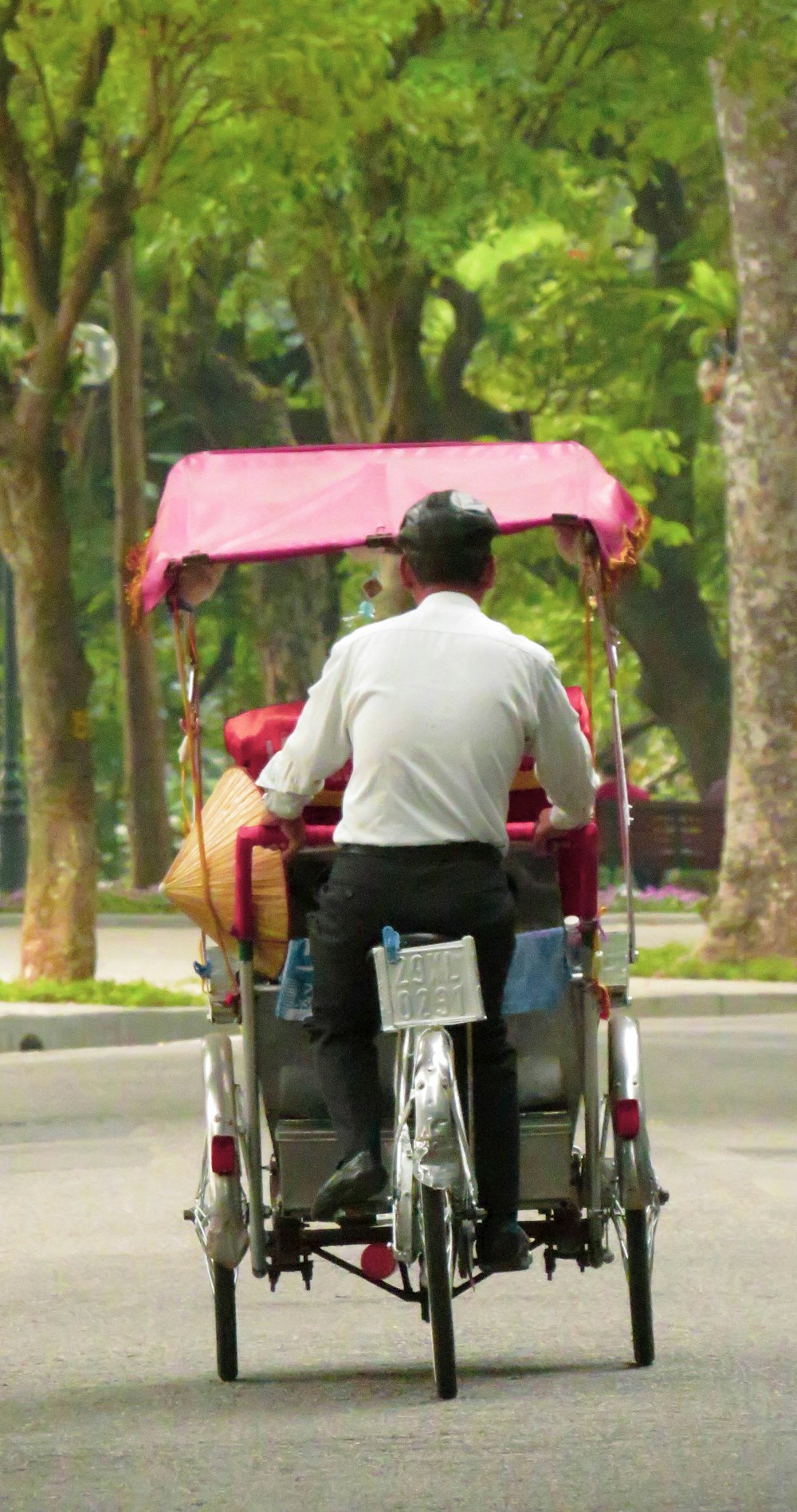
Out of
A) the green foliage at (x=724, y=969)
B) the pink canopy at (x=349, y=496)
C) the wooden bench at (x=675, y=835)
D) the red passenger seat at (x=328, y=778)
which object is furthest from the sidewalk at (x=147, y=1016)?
the wooden bench at (x=675, y=835)

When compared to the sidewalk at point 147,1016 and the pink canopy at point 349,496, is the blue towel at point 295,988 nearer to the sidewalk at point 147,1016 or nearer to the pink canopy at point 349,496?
the pink canopy at point 349,496

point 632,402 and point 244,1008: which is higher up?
point 632,402

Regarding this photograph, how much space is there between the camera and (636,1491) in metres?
5.66

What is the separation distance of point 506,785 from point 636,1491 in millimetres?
1723

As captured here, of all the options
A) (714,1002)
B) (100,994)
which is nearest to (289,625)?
(714,1002)

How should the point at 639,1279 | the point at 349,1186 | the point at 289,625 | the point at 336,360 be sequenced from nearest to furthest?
the point at 349,1186
the point at 639,1279
the point at 336,360
the point at 289,625

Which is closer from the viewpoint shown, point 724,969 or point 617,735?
point 617,735

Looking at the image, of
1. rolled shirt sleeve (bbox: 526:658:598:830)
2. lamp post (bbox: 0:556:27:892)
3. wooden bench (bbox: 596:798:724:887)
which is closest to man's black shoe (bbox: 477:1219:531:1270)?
rolled shirt sleeve (bbox: 526:658:598:830)

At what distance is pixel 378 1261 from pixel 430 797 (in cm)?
101

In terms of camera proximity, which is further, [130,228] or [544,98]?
[544,98]

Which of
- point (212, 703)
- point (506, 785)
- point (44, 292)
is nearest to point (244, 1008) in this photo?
point (506, 785)

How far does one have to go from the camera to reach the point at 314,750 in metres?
6.83

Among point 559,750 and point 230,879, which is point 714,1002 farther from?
point 559,750

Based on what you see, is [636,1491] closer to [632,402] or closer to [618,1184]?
[618,1184]
